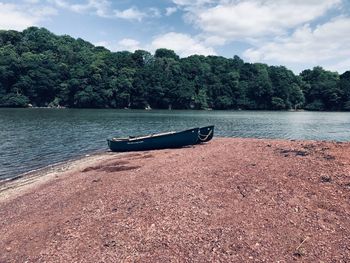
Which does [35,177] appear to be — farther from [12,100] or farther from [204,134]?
[12,100]

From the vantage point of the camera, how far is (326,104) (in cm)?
15788

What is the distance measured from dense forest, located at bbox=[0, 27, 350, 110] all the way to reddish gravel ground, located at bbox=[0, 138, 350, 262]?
425 ft

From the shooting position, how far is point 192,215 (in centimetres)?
1216

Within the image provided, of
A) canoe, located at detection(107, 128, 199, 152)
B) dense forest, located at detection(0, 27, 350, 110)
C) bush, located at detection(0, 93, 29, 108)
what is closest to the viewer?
canoe, located at detection(107, 128, 199, 152)

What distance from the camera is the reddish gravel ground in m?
9.89

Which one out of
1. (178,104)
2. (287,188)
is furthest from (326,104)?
(287,188)

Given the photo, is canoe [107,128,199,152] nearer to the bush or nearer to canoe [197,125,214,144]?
canoe [197,125,214,144]

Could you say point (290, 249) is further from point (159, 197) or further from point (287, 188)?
point (159, 197)

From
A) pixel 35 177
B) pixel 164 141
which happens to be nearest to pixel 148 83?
pixel 164 141

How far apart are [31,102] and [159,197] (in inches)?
5716

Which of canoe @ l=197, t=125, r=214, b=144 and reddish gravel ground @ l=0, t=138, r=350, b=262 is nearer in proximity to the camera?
reddish gravel ground @ l=0, t=138, r=350, b=262

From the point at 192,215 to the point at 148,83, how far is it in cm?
14358

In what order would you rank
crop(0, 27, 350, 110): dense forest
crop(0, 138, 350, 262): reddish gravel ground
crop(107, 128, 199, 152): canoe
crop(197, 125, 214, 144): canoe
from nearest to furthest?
crop(0, 138, 350, 262): reddish gravel ground, crop(107, 128, 199, 152): canoe, crop(197, 125, 214, 144): canoe, crop(0, 27, 350, 110): dense forest

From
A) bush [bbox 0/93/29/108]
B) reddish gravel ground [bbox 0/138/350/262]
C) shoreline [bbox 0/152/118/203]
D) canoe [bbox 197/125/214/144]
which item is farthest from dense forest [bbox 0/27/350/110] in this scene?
reddish gravel ground [bbox 0/138/350/262]
